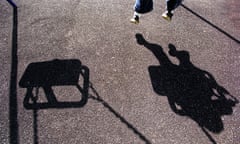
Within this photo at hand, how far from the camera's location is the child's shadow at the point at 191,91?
14.5ft

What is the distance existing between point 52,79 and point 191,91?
242 cm

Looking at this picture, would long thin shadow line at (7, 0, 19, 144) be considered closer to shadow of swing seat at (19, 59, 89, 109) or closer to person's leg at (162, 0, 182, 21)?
shadow of swing seat at (19, 59, 89, 109)

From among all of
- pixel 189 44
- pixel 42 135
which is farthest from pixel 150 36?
pixel 42 135

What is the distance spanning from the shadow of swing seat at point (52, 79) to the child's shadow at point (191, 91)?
1254 mm

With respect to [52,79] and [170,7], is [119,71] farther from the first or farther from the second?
[170,7]

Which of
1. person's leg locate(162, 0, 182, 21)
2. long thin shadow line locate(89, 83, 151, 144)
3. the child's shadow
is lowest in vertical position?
long thin shadow line locate(89, 83, 151, 144)

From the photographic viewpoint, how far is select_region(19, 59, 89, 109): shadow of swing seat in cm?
442

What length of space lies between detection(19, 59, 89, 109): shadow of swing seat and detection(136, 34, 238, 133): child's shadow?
1.25m

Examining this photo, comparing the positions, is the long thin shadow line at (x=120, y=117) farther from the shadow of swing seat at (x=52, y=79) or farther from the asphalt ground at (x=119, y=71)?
the shadow of swing seat at (x=52, y=79)

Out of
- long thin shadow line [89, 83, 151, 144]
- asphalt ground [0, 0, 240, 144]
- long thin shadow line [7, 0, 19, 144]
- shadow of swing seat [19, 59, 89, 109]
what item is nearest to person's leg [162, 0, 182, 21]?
asphalt ground [0, 0, 240, 144]

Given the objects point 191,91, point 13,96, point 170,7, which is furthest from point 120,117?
point 170,7

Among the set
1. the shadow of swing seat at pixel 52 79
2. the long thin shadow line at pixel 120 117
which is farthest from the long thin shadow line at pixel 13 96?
the long thin shadow line at pixel 120 117

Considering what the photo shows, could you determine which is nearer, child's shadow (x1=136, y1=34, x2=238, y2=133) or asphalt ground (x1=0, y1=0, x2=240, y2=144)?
asphalt ground (x1=0, y1=0, x2=240, y2=144)

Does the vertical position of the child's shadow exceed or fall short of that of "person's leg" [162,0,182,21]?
it falls short
